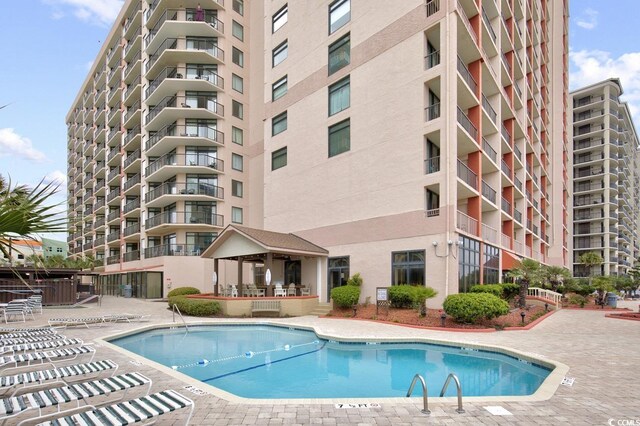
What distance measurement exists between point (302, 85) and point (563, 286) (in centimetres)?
2699

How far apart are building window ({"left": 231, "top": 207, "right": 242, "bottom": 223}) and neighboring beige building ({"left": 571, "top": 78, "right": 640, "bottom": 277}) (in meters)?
62.0

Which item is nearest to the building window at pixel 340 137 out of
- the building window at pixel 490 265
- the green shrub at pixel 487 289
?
the building window at pixel 490 265

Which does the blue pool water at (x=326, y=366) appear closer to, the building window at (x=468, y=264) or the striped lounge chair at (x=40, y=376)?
the striped lounge chair at (x=40, y=376)

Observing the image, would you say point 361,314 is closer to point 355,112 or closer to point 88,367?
point 355,112

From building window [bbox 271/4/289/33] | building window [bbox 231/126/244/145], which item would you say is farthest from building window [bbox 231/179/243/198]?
building window [bbox 271/4/289/33]

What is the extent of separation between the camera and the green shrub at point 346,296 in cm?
2145

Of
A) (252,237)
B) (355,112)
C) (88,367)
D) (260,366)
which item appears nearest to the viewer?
(88,367)

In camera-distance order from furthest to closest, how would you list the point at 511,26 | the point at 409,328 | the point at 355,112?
the point at 511,26 → the point at 355,112 → the point at 409,328

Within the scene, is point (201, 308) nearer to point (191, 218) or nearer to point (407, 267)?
point (407, 267)

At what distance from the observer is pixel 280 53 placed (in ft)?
106

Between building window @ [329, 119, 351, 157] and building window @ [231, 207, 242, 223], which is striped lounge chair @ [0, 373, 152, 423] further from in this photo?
building window @ [231, 207, 242, 223]

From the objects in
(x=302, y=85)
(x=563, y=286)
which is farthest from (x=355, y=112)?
(x=563, y=286)

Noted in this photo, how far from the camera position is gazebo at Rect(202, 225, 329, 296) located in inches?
891

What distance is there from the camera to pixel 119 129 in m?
53.9
